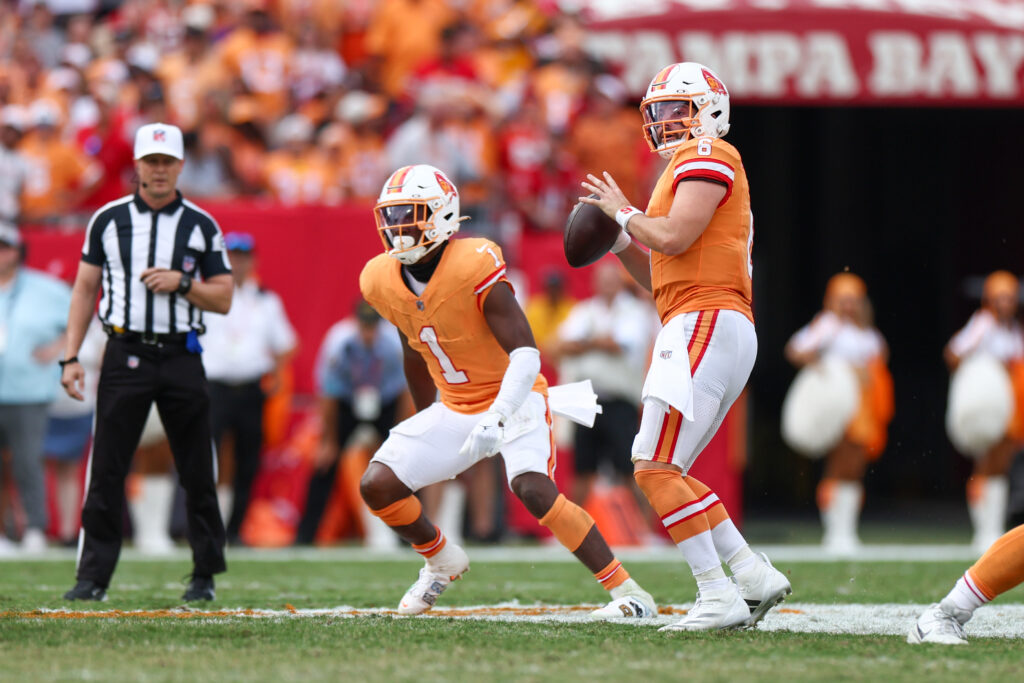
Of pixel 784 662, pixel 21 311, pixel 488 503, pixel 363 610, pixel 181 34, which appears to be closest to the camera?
pixel 784 662

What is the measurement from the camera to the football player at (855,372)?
11383 millimetres

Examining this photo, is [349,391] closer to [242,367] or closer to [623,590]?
[242,367]

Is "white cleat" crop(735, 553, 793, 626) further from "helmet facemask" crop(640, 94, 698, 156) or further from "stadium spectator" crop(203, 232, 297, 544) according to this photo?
"stadium spectator" crop(203, 232, 297, 544)

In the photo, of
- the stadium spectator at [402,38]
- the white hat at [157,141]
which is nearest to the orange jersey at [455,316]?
the white hat at [157,141]

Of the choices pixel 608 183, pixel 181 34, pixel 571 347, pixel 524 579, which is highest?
pixel 181 34

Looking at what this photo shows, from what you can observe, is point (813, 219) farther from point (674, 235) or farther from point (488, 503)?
point (674, 235)

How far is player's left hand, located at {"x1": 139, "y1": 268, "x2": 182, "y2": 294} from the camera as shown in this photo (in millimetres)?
6384

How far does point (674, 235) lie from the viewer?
5.14 m

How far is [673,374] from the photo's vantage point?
516 centimetres

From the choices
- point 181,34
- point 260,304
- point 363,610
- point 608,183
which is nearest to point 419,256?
point 608,183

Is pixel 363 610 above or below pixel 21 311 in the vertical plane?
below

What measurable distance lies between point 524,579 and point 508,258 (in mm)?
3763

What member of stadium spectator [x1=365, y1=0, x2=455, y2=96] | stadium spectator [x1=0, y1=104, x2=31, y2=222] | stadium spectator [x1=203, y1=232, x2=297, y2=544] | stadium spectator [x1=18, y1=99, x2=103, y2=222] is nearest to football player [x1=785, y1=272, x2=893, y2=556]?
stadium spectator [x1=203, y1=232, x2=297, y2=544]

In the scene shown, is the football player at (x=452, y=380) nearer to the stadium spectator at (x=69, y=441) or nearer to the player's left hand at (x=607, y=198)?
the player's left hand at (x=607, y=198)
